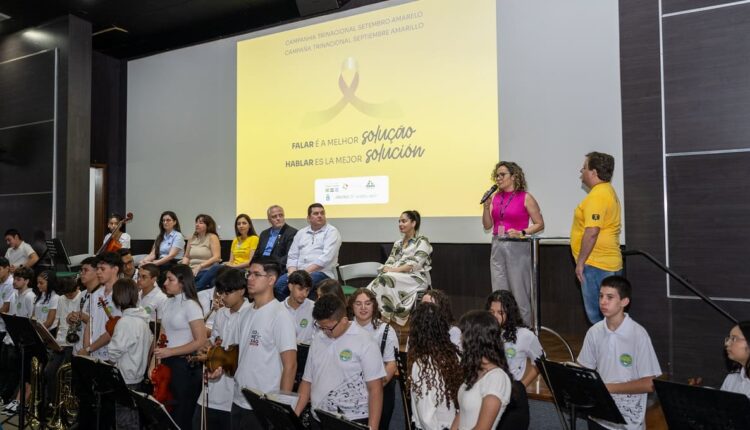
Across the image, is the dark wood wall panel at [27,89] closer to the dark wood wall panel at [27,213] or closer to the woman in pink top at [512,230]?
the dark wood wall panel at [27,213]

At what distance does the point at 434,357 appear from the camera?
2.38 meters

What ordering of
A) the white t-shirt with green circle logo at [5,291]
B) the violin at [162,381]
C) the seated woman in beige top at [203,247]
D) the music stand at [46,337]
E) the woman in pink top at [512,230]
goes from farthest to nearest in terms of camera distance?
the seated woman in beige top at [203,247] → the white t-shirt with green circle logo at [5,291] → the woman in pink top at [512,230] → the music stand at [46,337] → the violin at [162,381]

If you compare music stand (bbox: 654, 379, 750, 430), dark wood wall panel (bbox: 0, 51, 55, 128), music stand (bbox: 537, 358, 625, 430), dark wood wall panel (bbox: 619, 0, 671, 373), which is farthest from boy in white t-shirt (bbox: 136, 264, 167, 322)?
dark wood wall panel (bbox: 0, 51, 55, 128)

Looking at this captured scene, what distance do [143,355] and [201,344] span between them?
0.46 metres

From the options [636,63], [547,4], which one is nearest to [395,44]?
[547,4]

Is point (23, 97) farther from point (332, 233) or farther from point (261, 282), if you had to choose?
point (261, 282)

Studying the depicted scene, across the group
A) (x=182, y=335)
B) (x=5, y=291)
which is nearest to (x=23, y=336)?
(x=182, y=335)

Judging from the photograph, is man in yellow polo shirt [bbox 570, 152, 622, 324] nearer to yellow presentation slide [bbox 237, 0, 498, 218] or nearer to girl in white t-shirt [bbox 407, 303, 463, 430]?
girl in white t-shirt [bbox 407, 303, 463, 430]

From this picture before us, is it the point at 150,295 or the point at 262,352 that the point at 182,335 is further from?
the point at 262,352

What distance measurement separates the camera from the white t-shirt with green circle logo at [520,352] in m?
2.97

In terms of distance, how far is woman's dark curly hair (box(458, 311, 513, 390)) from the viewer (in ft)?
7.04

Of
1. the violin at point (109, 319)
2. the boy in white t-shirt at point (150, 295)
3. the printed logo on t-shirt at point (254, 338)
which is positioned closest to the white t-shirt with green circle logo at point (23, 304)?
the violin at point (109, 319)

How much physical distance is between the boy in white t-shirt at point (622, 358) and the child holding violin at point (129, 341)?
8.19 feet

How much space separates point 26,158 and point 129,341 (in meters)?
5.90
